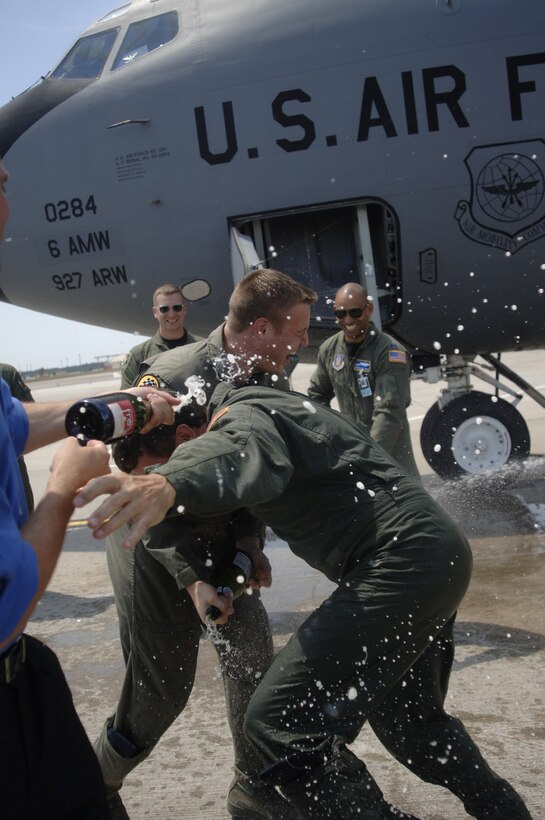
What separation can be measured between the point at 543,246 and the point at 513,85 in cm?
127

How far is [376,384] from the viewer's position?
5.05 m

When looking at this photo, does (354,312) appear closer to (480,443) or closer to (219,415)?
(480,443)

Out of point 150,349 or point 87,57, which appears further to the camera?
point 87,57

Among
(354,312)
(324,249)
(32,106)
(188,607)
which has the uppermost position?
(32,106)

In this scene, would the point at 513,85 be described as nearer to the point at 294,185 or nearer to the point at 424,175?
the point at 424,175

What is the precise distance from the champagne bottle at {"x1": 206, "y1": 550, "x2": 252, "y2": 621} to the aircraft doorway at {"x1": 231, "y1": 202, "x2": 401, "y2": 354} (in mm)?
4272

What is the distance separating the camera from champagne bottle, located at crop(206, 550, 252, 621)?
2.74 metres

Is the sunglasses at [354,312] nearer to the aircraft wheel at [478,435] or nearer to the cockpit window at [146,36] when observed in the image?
the aircraft wheel at [478,435]

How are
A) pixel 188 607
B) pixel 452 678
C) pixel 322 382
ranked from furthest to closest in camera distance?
1. pixel 322 382
2. pixel 452 678
3. pixel 188 607

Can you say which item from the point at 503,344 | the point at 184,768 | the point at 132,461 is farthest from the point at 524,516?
the point at 132,461

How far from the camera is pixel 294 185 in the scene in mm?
6727

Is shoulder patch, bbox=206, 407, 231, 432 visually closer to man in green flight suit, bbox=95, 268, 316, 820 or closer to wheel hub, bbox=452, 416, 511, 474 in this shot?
man in green flight suit, bbox=95, 268, 316, 820

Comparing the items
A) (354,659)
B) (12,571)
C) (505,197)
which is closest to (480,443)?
(505,197)

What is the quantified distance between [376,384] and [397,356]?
0.69ft
